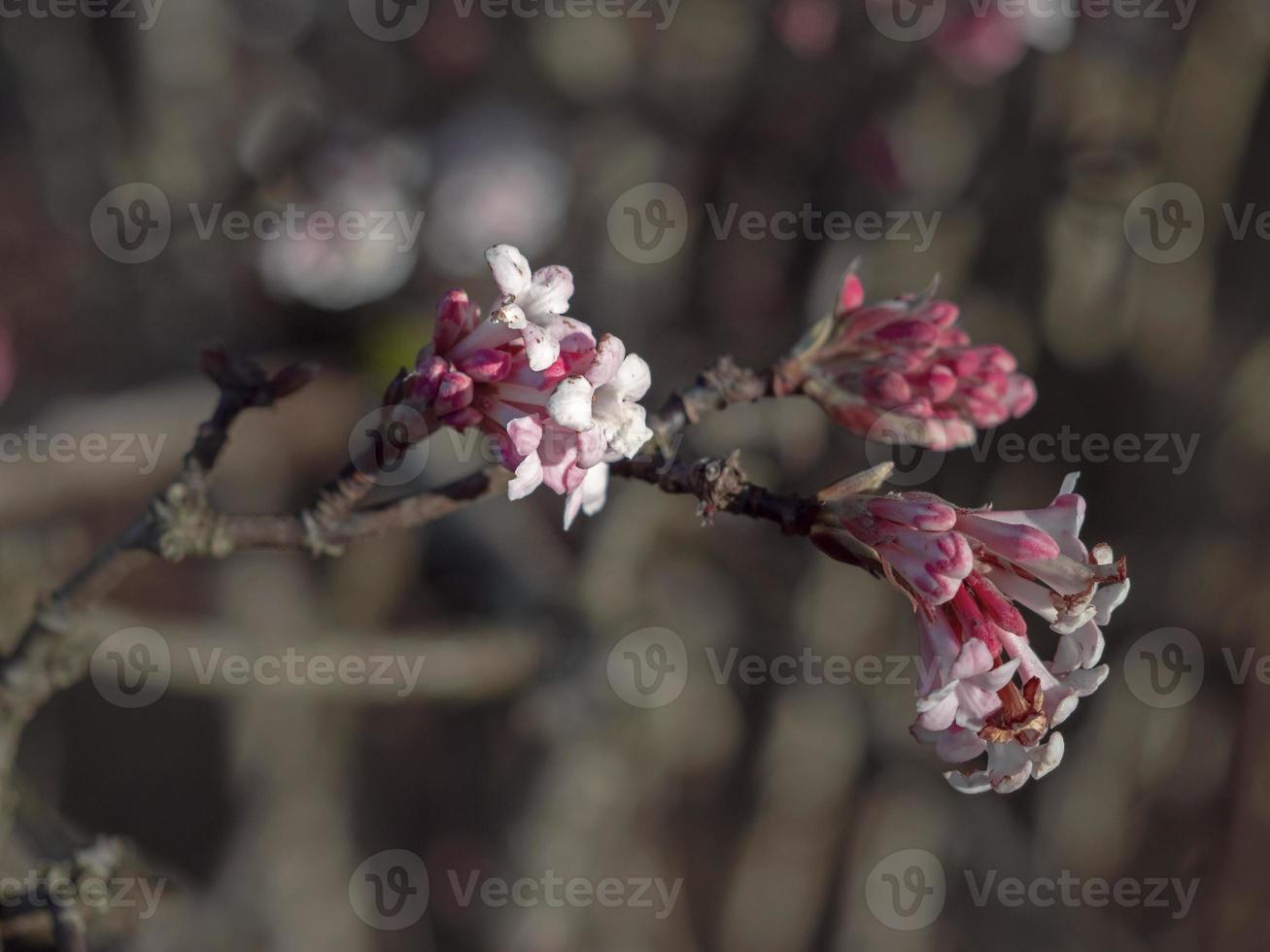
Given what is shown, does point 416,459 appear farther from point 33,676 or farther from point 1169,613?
point 1169,613

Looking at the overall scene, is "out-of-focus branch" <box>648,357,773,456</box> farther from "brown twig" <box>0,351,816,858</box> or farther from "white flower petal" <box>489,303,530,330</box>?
"white flower petal" <box>489,303,530,330</box>

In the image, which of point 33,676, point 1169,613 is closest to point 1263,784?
point 1169,613

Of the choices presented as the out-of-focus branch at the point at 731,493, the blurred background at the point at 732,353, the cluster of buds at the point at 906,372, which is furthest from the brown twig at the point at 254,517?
the blurred background at the point at 732,353

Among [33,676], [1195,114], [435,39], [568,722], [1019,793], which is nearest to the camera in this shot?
[33,676]

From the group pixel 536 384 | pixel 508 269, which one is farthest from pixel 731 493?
pixel 508 269

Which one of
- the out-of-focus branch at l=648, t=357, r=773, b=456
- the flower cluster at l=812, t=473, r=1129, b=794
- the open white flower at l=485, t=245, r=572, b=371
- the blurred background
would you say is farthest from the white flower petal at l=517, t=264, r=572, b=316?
the blurred background

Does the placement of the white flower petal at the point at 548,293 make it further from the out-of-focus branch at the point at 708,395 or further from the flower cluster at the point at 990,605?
the flower cluster at the point at 990,605
